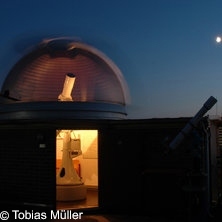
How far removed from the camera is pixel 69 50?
17.3 m

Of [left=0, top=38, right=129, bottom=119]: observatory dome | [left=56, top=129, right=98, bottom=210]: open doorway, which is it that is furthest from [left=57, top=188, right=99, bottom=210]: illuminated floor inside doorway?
[left=0, top=38, right=129, bottom=119]: observatory dome

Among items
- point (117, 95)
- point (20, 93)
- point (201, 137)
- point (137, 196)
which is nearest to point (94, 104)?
point (117, 95)

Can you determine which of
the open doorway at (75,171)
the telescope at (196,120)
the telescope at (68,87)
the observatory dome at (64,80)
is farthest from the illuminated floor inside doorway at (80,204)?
the telescope at (196,120)

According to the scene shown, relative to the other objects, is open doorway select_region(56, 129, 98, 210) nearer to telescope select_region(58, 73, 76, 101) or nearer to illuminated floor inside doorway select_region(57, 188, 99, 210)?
illuminated floor inside doorway select_region(57, 188, 99, 210)

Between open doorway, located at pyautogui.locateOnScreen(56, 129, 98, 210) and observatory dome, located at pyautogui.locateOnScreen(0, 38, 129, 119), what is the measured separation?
4.85 feet

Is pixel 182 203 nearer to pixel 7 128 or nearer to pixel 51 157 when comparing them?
pixel 51 157

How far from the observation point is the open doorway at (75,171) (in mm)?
13469

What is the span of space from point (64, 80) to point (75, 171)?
4290 millimetres

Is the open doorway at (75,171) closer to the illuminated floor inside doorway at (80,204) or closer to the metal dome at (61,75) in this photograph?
the illuminated floor inside doorway at (80,204)

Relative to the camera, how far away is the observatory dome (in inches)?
635

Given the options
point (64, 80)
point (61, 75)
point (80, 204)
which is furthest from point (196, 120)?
point (61, 75)

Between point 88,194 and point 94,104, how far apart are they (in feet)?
11.3

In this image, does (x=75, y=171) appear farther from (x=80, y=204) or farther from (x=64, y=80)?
(x=64, y=80)

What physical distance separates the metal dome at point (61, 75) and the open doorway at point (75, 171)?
5.92 feet
